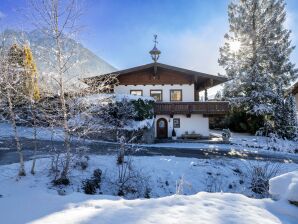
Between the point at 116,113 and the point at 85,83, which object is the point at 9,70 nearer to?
the point at 85,83

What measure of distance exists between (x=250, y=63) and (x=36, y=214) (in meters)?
29.5

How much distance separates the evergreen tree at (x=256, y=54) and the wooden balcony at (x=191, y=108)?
14.0 feet

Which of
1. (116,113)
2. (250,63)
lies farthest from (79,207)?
(250,63)

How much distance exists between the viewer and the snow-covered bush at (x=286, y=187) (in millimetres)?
4910

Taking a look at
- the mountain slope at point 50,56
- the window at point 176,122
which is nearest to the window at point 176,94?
the window at point 176,122

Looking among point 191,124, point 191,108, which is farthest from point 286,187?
point 191,124

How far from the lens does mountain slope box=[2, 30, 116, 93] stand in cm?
955

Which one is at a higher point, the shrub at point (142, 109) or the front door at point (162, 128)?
the shrub at point (142, 109)

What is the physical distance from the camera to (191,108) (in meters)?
25.9

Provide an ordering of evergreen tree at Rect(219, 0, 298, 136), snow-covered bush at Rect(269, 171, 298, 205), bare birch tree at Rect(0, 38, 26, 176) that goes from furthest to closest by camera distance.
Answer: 1. evergreen tree at Rect(219, 0, 298, 136)
2. bare birch tree at Rect(0, 38, 26, 176)
3. snow-covered bush at Rect(269, 171, 298, 205)

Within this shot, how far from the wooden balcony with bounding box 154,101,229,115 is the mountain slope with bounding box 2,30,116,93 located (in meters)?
15.6

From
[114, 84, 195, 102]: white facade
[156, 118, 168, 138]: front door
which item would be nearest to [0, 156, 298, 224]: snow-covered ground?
[156, 118, 168, 138]: front door

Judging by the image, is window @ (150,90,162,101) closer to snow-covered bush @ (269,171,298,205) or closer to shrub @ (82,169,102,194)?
shrub @ (82,169,102,194)

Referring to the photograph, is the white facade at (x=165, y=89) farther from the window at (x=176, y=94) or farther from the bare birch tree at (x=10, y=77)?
the bare birch tree at (x=10, y=77)
